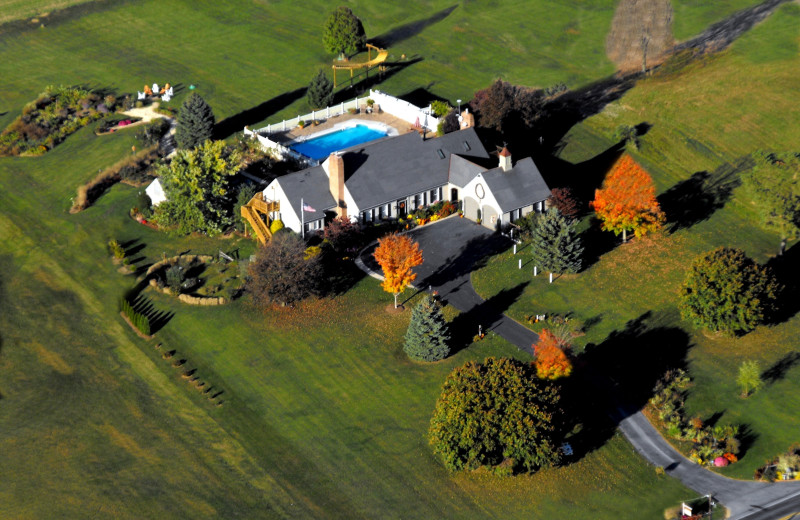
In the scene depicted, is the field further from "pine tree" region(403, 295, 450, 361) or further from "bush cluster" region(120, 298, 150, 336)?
"pine tree" region(403, 295, 450, 361)

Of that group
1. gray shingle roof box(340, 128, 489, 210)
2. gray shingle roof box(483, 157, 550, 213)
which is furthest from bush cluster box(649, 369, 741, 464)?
gray shingle roof box(340, 128, 489, 210)

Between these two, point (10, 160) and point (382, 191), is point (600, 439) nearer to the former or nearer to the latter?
point (382, 191)

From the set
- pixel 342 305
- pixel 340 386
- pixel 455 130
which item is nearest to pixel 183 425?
pixel 340 386

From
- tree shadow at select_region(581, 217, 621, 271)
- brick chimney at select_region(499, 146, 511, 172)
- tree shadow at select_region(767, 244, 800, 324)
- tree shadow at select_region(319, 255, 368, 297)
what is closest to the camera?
tree shadow at select_region(767, 244, 800, 324)

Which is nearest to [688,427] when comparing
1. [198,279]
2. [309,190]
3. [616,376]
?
Result: [616,376]

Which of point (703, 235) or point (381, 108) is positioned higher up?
point (703, 235)

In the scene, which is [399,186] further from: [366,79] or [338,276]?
[366,79]
